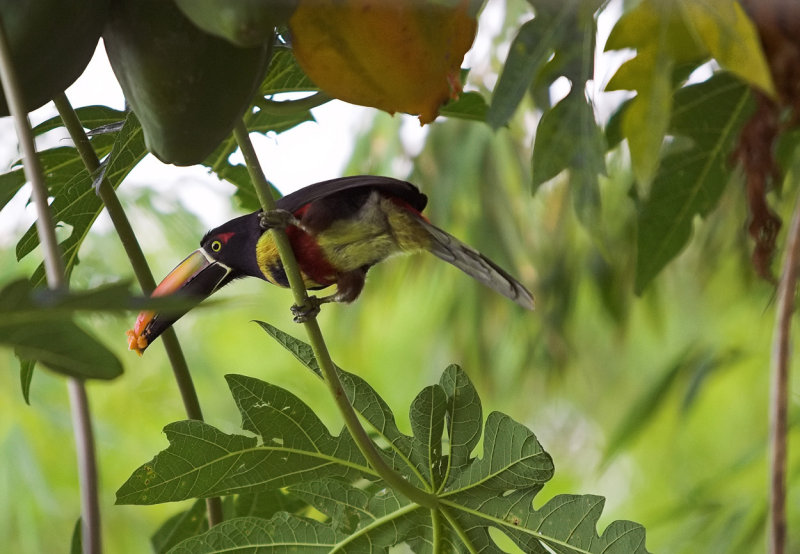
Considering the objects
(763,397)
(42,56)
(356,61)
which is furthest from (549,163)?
(763,397)

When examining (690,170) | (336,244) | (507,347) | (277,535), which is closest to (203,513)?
(277,535)

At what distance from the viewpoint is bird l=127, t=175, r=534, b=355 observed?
25.4 inches

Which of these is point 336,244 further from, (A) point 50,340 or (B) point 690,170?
(A) point 50,340

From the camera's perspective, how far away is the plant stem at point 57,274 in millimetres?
251

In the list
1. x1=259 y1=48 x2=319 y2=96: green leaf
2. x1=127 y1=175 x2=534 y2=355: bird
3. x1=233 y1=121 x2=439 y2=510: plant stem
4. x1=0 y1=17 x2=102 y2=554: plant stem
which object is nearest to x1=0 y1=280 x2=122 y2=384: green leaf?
x1=0 y1=17 x2=102 y2=554: plant stem

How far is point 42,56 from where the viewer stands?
1.09ft

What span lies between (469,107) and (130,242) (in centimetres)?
23

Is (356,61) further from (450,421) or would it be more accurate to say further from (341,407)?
(450,421)

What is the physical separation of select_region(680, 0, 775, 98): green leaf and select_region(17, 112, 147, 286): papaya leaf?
30 centimetres

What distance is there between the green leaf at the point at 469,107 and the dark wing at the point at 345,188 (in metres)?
0.13

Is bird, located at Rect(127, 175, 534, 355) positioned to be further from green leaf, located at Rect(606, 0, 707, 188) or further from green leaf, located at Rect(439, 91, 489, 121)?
green leaf, located at Rect(606, 0, 707, 188)

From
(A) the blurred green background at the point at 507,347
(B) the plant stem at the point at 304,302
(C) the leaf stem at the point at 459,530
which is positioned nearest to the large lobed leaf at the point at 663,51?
(B) the plant stem at the point at 304,302

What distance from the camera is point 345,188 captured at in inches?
27.6

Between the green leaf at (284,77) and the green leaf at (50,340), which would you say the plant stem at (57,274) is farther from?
the green leaf at (284,77)
